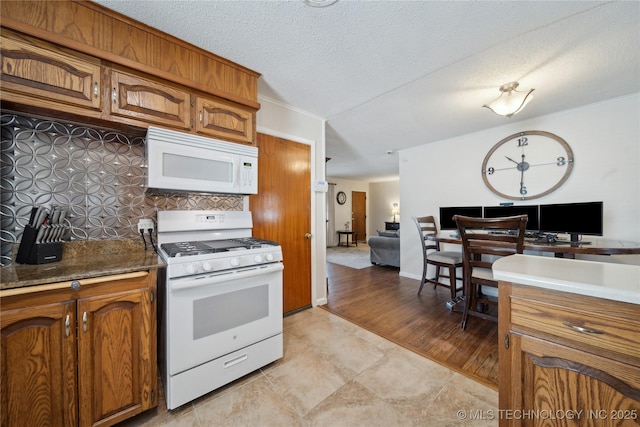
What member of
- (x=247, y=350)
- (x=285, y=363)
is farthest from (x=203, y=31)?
(x=285, y=363)

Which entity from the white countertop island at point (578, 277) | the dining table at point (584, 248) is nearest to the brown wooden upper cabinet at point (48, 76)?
the white countertop island at point (578, 277)

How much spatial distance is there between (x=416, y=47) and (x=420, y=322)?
247 cm

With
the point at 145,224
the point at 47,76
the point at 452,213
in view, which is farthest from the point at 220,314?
the point at 452,213

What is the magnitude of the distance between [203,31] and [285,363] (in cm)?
238

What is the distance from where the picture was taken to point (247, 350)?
153 cm

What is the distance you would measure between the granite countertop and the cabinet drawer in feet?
5.65

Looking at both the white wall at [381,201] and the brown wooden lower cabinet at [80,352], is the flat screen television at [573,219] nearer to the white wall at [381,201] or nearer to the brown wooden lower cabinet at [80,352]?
the brown wooden lower cabinet at [80,352]

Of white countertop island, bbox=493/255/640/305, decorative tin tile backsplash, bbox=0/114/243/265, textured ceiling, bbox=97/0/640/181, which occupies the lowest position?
white countertop island, bbox=493/255/640/305

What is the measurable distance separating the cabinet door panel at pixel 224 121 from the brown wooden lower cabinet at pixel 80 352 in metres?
1.05

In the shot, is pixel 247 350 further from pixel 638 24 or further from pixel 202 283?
pixel 638 24

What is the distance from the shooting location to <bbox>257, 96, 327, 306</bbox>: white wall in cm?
246

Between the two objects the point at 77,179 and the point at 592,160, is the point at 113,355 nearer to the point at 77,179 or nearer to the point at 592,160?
the point at 77,179

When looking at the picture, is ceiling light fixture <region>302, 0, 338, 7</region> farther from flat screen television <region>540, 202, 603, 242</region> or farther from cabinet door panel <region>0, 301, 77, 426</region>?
flat screen television <region>540, 202, 603, 242</region>

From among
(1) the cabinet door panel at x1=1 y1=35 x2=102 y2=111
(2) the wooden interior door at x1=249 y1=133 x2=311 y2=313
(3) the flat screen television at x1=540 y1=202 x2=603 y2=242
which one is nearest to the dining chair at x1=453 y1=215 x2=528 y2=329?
(3) the flat screen television at x1=540 y1=202 x2=603 y2=242
